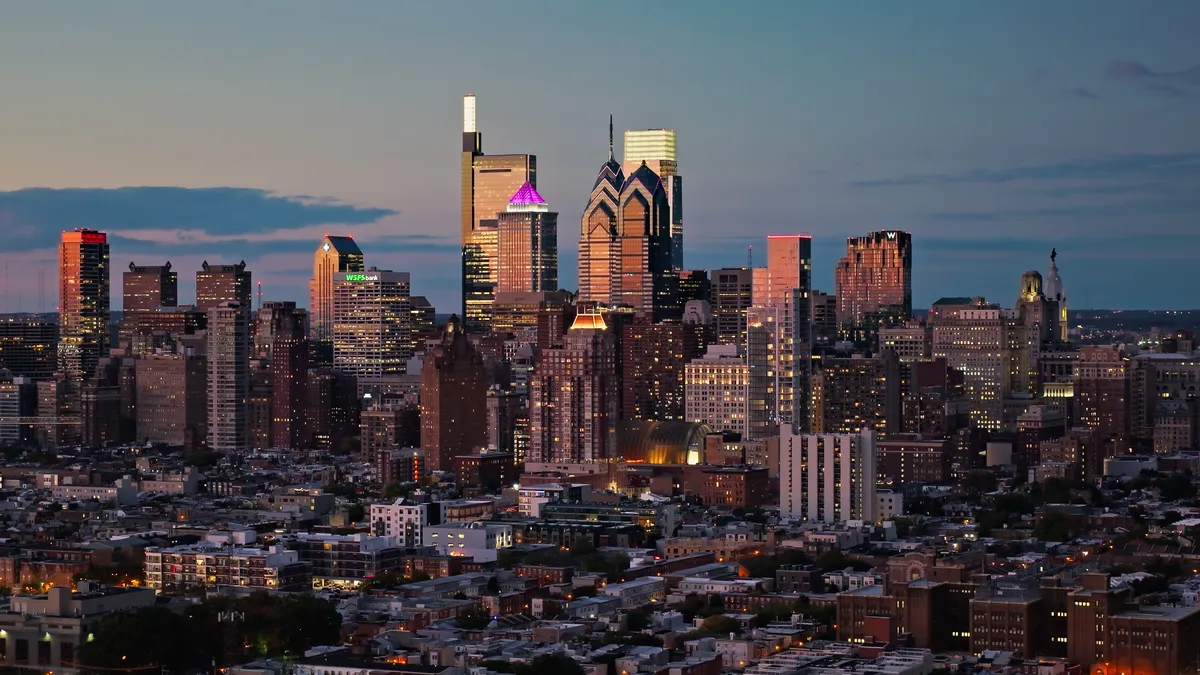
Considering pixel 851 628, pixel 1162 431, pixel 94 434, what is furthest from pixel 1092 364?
pixel 851 628

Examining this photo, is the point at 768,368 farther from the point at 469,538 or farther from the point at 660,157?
the point at 660,157

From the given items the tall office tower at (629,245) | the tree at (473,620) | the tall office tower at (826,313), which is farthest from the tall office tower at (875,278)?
the tree at (473,620)

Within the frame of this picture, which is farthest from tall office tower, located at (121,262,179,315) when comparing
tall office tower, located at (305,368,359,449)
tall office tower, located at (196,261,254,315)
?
tall office tower, located at (305,368,359,449)

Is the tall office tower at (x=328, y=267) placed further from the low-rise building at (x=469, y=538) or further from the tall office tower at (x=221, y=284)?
the low-rise building at (x=469, y=538)

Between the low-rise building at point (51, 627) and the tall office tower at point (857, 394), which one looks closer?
the low-rise building at point (51, 627)

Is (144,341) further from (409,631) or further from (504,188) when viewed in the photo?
(409,631)

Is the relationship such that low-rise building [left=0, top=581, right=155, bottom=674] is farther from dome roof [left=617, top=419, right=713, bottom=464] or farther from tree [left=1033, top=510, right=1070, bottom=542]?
dome roof [left=617, top=419, right=713, bottom=464]
